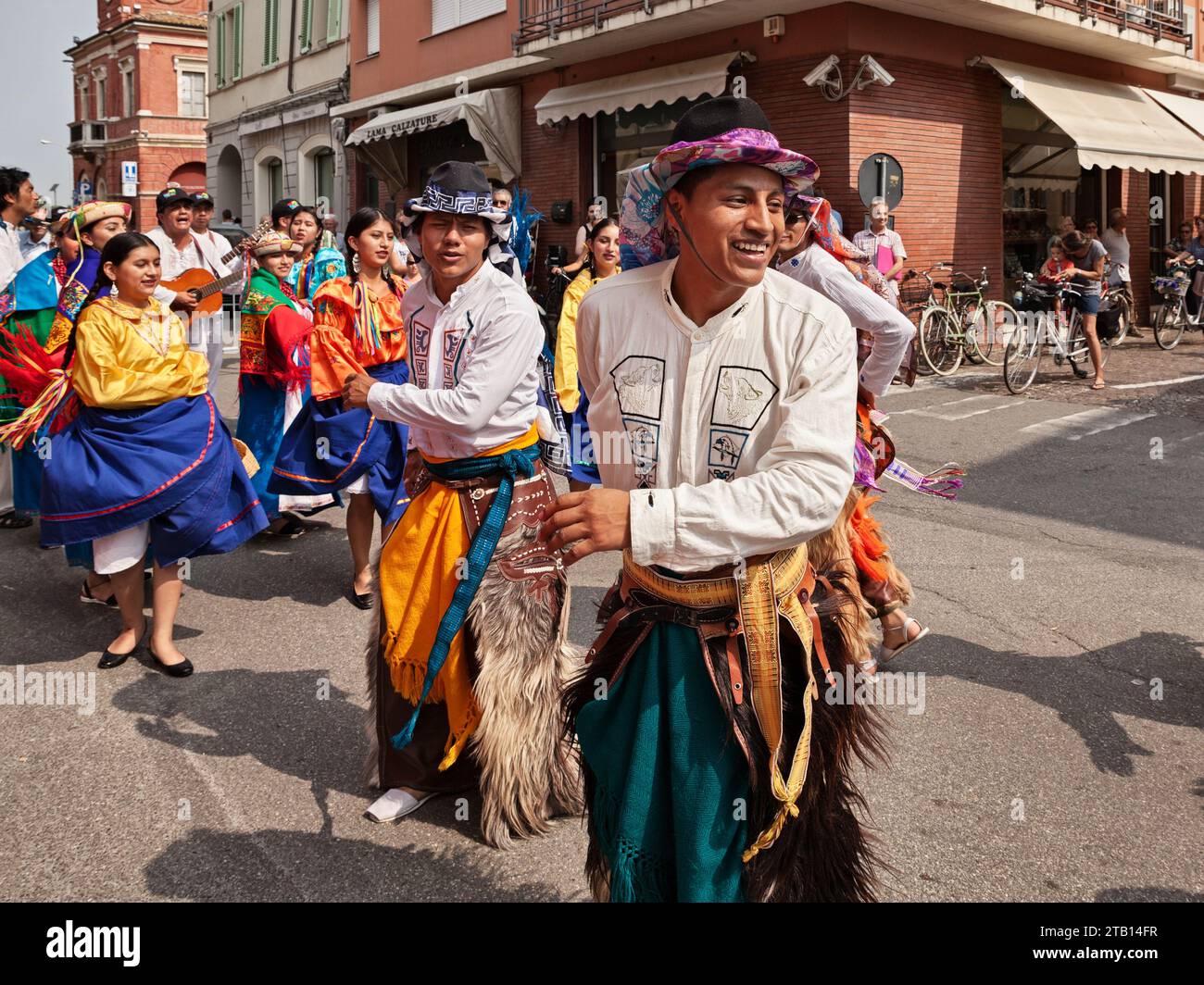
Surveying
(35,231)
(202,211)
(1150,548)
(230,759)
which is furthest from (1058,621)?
(35,231)

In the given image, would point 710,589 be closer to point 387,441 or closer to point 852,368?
point 852,368

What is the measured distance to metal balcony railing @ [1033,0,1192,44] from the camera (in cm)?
1686

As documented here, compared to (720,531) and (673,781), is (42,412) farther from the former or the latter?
(720,531)

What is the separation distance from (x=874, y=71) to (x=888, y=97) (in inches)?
33.1

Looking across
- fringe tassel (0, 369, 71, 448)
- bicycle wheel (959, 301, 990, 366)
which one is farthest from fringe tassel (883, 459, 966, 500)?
bicycle wheel (959, 301, 990, 366)

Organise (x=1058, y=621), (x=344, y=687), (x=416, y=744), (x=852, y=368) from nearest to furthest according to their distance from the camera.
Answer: (x=852, y=368)
(x=416, y=744)
(x=344, y=687)
(x=1058, y=621)

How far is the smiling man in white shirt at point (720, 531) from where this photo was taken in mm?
2105

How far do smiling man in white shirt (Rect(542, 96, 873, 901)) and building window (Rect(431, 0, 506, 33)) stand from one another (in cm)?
1957

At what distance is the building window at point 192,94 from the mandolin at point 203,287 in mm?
50348

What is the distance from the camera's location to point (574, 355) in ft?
22.6

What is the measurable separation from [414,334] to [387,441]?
2526 millimetres

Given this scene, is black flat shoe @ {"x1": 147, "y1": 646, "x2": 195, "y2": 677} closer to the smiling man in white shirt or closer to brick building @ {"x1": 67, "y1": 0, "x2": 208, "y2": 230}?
the smiling man in white shirt

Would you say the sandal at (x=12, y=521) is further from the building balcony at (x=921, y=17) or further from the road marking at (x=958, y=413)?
the building balcony at (x=921, y=17)

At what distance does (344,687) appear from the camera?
4980 mm
